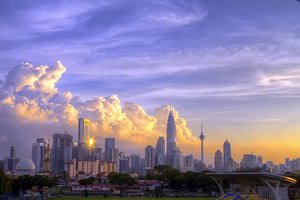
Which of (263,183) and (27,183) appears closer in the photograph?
(263,183)

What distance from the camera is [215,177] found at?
59594 millimetres

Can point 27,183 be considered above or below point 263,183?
below

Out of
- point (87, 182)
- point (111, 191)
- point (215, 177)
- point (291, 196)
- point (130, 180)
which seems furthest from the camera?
point (87, 182)

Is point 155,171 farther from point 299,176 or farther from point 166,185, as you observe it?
point 299,176

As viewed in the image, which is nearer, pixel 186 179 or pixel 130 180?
pixel 186 179

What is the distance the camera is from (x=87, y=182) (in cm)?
13125

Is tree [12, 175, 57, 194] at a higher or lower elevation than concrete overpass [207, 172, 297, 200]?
lower

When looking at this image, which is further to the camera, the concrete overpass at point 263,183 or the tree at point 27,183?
the tree at point 27,183

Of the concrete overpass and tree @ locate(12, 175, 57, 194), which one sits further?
tree @ locate(12, 175, 57, 194)

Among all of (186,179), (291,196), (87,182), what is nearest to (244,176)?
(291,196)

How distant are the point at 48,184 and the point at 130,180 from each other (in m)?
23.2

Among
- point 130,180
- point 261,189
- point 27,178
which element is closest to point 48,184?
point 27,178

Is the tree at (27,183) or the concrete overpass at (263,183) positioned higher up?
the concrete overpass at (263,183)

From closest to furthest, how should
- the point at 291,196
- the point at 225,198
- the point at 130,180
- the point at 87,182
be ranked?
the point at 225,198 → the point at 291,196 → the point at 130,180 → the point at 87,182
